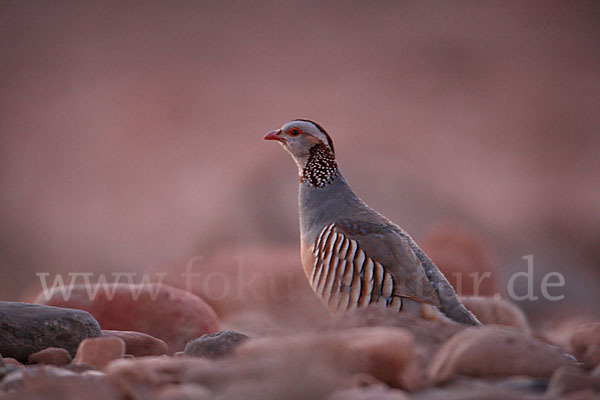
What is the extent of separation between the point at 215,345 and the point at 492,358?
4.81 ft

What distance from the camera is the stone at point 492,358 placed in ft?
7.96

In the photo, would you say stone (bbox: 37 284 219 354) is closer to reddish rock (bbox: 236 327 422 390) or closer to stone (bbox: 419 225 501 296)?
reddish rock (bbox: 236 327 422 390)

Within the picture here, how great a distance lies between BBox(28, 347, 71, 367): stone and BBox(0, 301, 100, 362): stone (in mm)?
177

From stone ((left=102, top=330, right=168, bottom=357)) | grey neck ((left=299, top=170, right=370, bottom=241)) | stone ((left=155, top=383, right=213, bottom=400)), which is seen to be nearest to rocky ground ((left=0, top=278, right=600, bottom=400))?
stone ((left=155, top=383, right=213, bottom=400))

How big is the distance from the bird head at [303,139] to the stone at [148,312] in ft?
4.84

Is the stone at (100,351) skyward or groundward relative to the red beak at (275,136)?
groundward

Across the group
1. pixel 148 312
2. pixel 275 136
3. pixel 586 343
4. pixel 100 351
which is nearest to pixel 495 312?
pixel 586 343

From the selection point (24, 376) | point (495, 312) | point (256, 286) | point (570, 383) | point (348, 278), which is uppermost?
point (256, 286)

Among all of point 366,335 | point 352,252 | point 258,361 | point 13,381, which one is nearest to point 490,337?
point 366,335

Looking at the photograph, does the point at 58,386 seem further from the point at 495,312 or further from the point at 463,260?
the point at 463,260

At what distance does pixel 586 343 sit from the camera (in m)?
3.76

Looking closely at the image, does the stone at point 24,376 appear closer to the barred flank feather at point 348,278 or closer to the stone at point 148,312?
the barred flank feather at point 348,278

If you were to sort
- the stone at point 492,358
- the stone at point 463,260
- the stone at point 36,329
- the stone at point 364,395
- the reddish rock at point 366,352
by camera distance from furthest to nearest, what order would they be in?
1. the stone at point 463,260
2. the stone at point 36,329
3. the stone at point 492,358
4. the reddish rock at point 366,352
5. the stone at point 364,395

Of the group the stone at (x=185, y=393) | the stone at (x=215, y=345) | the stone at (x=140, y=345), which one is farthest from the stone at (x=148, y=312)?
the stone at (x=185, y=393)
